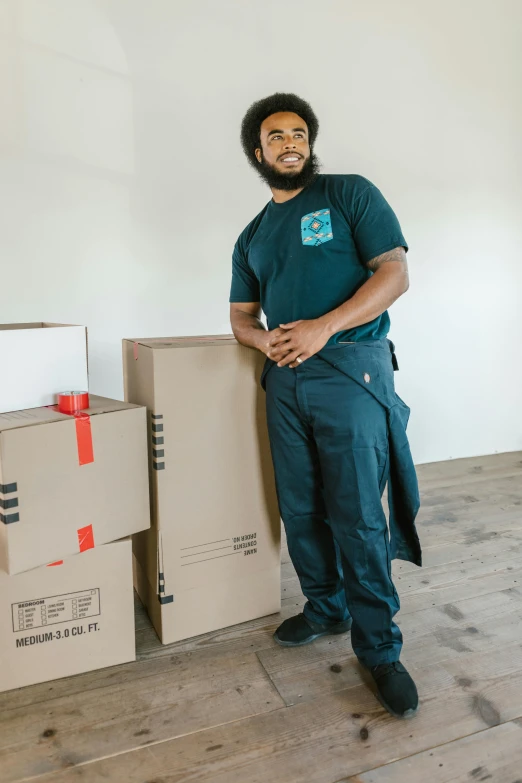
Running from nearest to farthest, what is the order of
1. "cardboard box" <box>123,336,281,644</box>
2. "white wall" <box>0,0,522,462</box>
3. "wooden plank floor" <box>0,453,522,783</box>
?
"wooden plank floor" <box>0,453,522,783</box>, "cardboard box" <box>123,336,281,644</box>, "white wall" <box>0,0,522,462</box>

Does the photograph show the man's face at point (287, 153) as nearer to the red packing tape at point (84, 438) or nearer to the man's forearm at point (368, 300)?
the man's forearm at point (368, 300)

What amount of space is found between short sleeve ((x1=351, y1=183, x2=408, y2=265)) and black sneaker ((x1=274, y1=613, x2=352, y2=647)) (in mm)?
1038

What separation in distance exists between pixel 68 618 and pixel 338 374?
36.8 inches

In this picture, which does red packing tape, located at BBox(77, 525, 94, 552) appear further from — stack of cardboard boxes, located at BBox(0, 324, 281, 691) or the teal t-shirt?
the teal t-shirt

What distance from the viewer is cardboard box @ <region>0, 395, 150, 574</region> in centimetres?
129

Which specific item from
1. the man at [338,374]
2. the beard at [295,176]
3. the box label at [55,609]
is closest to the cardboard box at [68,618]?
the box label at [55,609]

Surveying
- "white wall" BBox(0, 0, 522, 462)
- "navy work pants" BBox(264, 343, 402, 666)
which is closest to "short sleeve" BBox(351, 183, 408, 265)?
"navy work pants" BBox(264, 343, 402, 666)

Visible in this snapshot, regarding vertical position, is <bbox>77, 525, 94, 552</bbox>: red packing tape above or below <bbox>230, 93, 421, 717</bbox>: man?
below

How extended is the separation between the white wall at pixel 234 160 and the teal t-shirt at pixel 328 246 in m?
1.25

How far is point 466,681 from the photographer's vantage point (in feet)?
4.90

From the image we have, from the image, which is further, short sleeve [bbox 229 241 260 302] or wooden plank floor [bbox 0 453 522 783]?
short sleeve [bbox 229 241 260 302]

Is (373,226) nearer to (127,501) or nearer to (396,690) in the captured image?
(127,501)

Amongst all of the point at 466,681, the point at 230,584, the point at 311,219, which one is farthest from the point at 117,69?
the point at 466,681

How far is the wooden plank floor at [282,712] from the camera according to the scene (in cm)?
122
